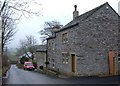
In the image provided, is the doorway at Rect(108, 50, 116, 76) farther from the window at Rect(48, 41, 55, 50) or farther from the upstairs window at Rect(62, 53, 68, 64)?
the window at Rect(48, 41, 55, 50)

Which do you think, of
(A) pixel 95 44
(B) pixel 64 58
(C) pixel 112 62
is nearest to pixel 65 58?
(B) pixel 64 58

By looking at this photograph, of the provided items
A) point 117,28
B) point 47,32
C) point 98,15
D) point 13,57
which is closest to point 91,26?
point 98,15

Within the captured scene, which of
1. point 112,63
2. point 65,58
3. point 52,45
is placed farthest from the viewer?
point 52,45

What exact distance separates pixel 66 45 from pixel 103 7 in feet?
22.4

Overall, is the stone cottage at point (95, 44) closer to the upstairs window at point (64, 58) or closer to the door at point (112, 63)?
the door at point (112, 63)

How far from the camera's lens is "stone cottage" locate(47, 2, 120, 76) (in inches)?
1087

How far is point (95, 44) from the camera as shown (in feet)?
92.4

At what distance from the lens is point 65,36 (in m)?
32.2

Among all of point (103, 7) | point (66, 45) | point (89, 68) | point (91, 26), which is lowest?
point (89, 68)

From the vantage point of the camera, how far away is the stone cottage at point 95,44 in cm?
→ 2762

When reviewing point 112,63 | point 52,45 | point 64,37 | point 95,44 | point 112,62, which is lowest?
point 112,63

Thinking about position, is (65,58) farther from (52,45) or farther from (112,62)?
(52,45)

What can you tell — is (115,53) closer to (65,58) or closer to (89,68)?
(89,68)

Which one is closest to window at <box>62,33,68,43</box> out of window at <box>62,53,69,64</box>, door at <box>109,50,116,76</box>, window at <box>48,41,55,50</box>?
window at <box>62,53,69,64</box>
